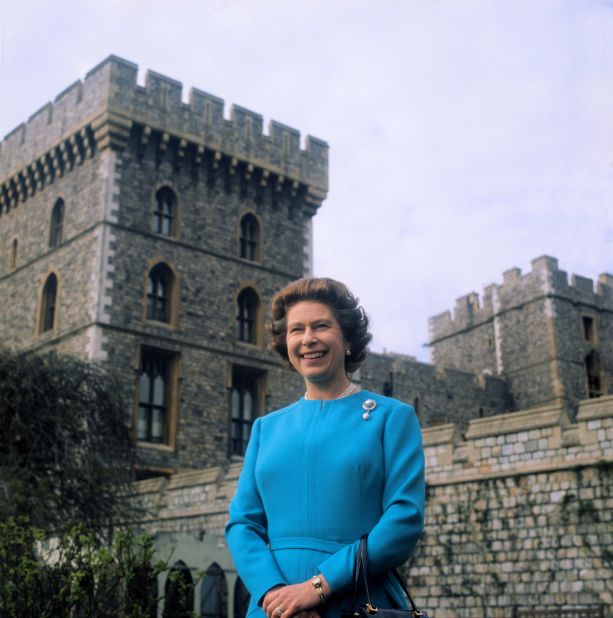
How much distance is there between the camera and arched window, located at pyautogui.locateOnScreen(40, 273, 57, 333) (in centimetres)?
2241

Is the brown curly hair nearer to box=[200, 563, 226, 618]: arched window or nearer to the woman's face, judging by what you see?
the woman's face

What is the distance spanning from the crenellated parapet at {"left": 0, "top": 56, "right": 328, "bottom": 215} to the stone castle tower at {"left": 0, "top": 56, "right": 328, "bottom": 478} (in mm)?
38

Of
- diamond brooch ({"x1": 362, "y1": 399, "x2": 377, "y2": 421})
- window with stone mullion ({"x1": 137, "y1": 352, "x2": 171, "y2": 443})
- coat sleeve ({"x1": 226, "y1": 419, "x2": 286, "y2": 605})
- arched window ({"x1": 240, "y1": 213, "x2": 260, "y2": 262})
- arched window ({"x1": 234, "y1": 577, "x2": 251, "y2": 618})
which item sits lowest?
arched window ({"x1": 234, "y1": 577, "x2": 251, "y2": 618})

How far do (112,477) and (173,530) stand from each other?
7.43 feet

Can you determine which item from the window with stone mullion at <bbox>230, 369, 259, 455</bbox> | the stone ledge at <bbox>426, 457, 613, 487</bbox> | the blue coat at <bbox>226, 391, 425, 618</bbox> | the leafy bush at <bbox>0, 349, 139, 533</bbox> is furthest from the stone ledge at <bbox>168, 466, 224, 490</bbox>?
the blue coat at <bbox>226, 391, 425, 618</bbox>

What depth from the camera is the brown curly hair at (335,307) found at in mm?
3279

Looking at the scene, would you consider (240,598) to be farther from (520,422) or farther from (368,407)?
(368,407)

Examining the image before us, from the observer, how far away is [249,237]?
78.3 ft

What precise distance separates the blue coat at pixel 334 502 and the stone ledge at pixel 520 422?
950 centimetres

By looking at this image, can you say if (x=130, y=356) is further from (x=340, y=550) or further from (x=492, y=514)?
(x=340, y=550)

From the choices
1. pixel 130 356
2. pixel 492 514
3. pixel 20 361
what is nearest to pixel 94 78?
pixel 130 356

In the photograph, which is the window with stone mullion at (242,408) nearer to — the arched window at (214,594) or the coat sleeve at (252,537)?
the arched window at (214,594)

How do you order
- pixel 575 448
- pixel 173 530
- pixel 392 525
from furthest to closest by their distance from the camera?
pixel 173 530
pixel 575 448
pixel 392 525

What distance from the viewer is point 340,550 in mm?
2855
